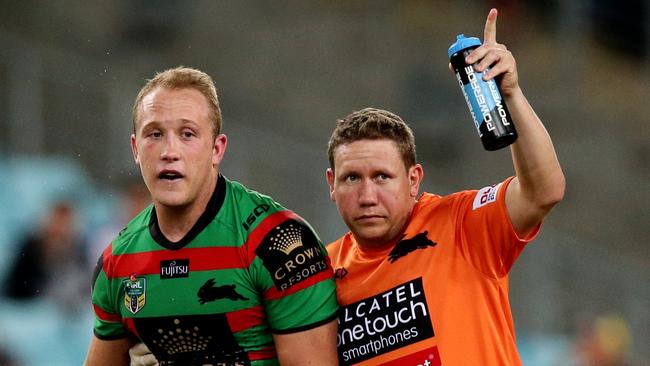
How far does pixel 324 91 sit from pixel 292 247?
26.0ft

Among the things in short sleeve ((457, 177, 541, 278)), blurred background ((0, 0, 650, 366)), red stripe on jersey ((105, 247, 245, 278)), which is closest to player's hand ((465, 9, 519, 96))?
short sleeve ((457, 177, 541, 278))

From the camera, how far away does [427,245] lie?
429 cm

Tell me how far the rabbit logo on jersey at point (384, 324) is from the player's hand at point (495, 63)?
856 mm

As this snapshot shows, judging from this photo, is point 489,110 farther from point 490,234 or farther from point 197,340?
point 197,340

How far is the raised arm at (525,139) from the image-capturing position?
148 inches

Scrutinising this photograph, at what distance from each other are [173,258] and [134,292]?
0.21m

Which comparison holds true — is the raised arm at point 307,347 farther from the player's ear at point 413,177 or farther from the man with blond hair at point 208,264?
the player's ear at point 413,177

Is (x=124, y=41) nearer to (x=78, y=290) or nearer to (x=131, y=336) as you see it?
(x=78, y=290)

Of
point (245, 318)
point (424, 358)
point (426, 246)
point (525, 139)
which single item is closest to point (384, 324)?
point (424, 358)

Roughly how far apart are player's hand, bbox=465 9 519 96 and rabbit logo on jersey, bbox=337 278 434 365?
2.81 ft

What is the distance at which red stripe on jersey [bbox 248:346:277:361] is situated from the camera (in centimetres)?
405

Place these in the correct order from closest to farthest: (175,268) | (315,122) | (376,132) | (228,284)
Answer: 1. (228,284)
2. (175,268)
3. (376,132)
4. (315,122)

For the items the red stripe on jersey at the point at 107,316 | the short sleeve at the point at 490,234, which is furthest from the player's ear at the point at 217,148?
the short sleeve at the point at 490,234

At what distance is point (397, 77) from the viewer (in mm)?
12336
